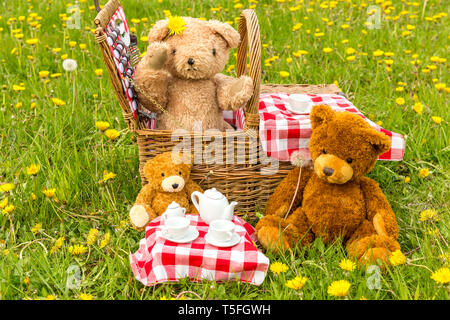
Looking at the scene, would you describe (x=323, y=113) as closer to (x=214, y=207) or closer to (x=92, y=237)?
(x=214, y=207)

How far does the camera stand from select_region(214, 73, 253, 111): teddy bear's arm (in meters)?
1.98

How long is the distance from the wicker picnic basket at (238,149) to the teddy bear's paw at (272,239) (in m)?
0.28

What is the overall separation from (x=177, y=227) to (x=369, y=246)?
0.70 metres

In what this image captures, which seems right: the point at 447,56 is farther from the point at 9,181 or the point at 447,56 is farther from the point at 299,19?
the point at 9,181

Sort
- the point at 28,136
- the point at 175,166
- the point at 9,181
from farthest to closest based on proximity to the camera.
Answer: the point at 28,136
the point at 9,181
the point at 175,166

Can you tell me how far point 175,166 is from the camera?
1980mm

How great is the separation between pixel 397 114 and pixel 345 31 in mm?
1269

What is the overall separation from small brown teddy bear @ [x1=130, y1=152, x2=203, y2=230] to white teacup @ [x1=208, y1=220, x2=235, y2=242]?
11.7 inches

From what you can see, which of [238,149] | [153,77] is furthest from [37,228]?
[238,149]

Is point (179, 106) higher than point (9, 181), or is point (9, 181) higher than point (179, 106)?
point (179, 106)

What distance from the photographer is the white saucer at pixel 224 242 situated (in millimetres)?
1705

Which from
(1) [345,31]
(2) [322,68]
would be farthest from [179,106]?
(1) [345,31]

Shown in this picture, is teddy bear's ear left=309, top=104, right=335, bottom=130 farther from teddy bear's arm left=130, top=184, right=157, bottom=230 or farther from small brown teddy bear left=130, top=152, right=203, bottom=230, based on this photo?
teddy bear's arm left=130, top=184, right=157, bottom=230

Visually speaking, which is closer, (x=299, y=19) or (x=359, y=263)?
(x=359, y=263)
